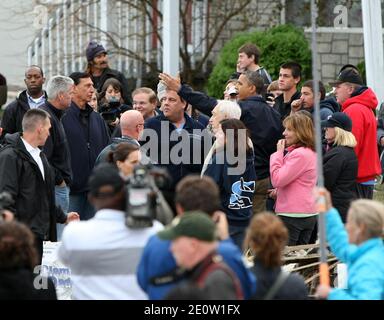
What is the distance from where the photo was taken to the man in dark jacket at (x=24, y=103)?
12.1m

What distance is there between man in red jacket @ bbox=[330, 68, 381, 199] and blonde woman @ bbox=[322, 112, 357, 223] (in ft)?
1.84

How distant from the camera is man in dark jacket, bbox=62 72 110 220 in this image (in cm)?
1157

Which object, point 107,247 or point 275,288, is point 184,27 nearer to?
point 107,247

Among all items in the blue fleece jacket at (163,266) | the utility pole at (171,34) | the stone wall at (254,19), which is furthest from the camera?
the stone wall at (254,19)

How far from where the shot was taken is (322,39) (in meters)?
20.6

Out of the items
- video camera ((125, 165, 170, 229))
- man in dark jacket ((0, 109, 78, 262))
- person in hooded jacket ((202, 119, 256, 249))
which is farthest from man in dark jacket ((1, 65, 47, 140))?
video camera ((125, 165, 170, 229))

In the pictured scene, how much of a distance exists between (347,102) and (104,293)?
Result: 6.04m

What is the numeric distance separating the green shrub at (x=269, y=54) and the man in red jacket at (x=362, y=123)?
6123 millimetres

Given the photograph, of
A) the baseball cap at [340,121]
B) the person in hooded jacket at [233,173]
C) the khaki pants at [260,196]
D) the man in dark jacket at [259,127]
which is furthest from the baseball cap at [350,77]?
the person in hooded jacket at [233,173]

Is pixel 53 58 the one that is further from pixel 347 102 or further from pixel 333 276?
pixel 333 276

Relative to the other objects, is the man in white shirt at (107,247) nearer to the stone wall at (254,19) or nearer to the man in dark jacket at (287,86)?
the man in dark jacket at (287,86)

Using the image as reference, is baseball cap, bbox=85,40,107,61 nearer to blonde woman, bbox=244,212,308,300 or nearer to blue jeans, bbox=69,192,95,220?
blue jeans, bbox=69,192,95,220

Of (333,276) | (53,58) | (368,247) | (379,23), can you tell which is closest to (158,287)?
(368,247)

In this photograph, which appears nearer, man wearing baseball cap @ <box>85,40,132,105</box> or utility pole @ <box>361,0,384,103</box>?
man wearing baseball cap @ <box>85,40,132,105</box>
